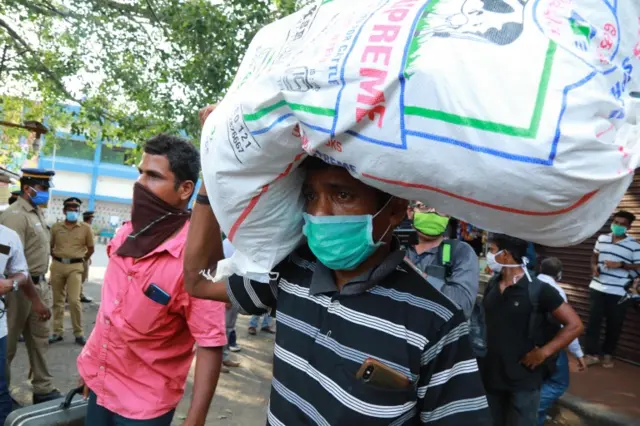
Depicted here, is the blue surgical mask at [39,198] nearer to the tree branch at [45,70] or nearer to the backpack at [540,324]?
the tree branch at [45,70]

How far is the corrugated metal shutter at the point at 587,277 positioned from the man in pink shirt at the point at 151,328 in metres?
6.69

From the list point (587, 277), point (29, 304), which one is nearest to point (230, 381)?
point (29, 304)

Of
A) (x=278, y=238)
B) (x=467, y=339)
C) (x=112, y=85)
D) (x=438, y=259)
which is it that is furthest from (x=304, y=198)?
(x=112, y=85)

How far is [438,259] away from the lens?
10.1 feet

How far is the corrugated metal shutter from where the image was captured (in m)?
6.79

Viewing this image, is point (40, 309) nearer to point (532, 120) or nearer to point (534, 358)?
point (534, 358)

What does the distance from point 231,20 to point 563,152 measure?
6114 mm

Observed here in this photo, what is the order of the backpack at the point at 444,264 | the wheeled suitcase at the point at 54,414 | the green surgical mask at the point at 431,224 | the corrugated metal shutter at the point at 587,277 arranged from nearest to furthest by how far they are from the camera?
1. the wheeled suitcase at the point at 54,414
2. the backpack at the point at 444,264
3. the green surgical mask at the point at 431,224
4. the corrugated metal shutter at the point at 587,277

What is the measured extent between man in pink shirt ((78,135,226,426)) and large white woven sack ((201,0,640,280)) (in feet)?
3.99

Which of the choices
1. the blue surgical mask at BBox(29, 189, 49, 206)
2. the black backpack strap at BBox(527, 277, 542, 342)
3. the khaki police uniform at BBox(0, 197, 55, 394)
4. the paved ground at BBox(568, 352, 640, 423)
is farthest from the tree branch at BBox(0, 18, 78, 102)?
the paved ground at BBox(568, 352, 640, 423)

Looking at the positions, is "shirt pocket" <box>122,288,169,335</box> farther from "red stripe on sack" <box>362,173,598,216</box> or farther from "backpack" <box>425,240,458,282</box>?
"backpack" <box>425,240,458,282</box>

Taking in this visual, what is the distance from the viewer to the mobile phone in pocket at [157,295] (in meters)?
2.12

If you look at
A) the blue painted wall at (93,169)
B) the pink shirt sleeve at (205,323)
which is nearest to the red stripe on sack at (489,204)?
the pink shirt sleeve at (205,323)

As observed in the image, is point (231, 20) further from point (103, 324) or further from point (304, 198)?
point (304, 198)
